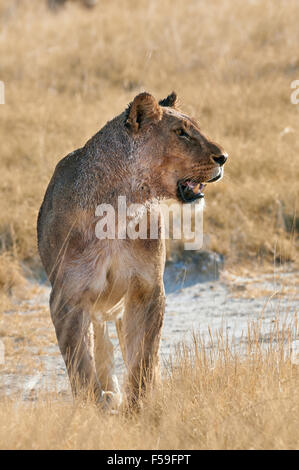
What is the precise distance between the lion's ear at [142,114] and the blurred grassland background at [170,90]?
2206 millimetres

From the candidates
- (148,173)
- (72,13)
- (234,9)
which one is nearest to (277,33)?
(234,9)

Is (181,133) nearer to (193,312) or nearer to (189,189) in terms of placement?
(189,189)

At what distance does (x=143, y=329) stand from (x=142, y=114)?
1.09 metres

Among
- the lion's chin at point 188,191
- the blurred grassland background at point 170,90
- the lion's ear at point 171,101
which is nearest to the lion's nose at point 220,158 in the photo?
the lion's chin at point 188,191

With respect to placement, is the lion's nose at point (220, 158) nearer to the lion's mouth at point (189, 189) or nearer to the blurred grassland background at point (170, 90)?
the lion's mouth at point (189, 189)

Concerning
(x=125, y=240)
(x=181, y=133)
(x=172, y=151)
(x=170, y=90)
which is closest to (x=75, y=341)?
(x=125, y=240)

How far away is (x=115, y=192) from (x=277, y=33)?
9671mm

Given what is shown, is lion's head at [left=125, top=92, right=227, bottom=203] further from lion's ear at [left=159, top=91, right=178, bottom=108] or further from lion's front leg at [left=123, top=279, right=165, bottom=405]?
lion's front leg at [left=123, top=279, right=165, bottom=405]

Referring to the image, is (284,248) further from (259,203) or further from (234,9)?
(234,9)

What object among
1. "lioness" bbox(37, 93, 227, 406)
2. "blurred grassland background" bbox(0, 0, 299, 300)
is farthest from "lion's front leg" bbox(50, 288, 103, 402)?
"blurred grassland background" bbox(0, 0, 299, 300)

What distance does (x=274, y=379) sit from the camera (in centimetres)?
428

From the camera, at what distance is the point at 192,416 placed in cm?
397

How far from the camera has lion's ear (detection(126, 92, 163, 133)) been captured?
4.35 meters
